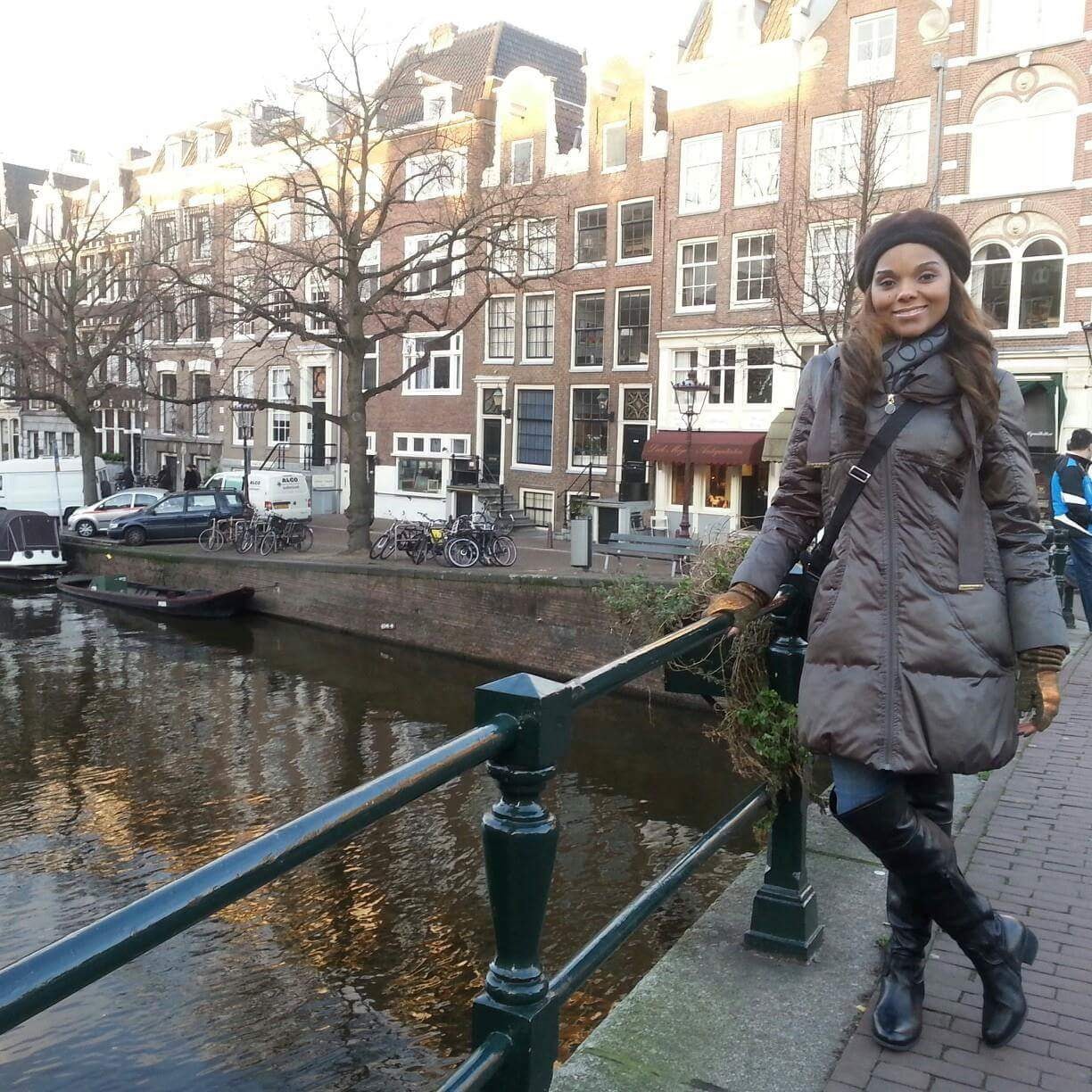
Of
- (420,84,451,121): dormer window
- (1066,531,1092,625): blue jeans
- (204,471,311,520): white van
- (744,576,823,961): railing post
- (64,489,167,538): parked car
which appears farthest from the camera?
(420,84,451,121): dormer window

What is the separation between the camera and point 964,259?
7.53ft

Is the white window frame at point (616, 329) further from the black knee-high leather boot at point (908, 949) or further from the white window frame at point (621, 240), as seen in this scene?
the black knee-high leather boot at point (908, 949)

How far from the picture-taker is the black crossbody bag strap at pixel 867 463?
2166 millimetres

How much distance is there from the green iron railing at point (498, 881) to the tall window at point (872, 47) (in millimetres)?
21847

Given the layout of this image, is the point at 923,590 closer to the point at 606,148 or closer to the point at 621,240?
the point at 621,240

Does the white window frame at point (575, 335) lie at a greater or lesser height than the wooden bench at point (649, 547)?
greater

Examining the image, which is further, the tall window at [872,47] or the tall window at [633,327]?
the tall window at [633,327]

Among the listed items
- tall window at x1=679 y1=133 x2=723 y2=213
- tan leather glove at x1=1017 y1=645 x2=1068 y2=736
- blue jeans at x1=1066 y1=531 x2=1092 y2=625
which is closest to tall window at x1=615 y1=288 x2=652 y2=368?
tall window at x1=679 y1=133 x2=723 y2=213

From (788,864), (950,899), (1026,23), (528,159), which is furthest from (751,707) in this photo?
(528,159)

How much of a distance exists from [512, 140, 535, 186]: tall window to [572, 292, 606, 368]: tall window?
133 inches

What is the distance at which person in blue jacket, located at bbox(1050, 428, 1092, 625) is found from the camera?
8.45 metres

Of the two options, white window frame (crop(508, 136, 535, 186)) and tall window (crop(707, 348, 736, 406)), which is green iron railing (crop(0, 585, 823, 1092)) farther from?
white window frame (crop(508, 136, 535, 186))

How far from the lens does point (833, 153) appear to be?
853 inches

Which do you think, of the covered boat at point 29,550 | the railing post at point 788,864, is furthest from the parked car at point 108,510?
the railing post at point 788,864
